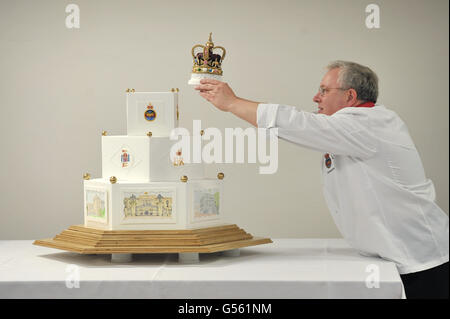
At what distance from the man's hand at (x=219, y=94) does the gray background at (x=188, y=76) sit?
1576 millimetres

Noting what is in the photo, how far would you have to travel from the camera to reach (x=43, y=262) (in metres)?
2.82

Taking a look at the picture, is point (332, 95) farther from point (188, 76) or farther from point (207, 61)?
point (188, 76)

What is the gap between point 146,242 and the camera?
2.73 metres

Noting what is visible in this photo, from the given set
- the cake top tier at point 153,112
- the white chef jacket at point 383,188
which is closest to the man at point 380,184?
the white chef jacket at point 383,188

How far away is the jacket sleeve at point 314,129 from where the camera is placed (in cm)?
264

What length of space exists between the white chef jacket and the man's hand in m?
0.16

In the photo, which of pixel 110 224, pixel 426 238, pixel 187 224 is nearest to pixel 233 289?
pixel 187 224

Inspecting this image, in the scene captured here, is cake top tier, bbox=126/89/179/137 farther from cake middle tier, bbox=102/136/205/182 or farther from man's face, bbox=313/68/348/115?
man's face, bbox=313/68/348/115

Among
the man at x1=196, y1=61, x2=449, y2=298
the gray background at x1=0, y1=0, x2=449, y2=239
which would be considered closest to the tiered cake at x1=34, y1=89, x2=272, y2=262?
the man at x1=196, y1=61, x2=449, y2=298

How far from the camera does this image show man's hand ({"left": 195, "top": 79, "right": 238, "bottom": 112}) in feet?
9.00

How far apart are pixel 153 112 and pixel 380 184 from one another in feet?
3.68

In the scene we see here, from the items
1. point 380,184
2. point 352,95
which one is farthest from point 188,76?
point 380,184

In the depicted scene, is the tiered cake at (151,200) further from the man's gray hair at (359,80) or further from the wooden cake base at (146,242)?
the man's gray hair at (359,80)
